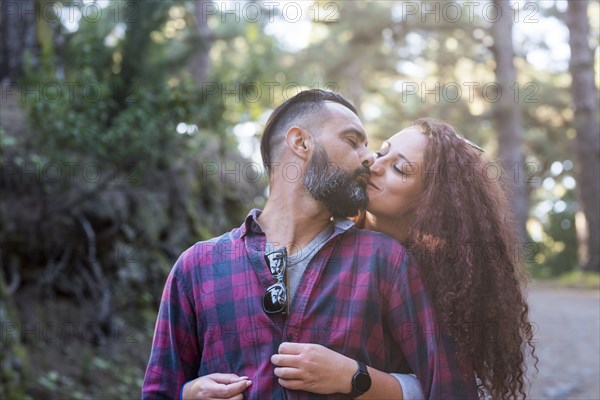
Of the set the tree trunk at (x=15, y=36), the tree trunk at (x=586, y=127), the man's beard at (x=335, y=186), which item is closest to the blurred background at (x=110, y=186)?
the tree trunk at (x=15, y=36)

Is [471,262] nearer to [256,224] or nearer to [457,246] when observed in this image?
[457,246]

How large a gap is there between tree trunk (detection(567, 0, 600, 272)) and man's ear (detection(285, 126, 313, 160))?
14692 mm

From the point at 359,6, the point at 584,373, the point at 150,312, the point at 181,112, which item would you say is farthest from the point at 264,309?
the point at 359,6

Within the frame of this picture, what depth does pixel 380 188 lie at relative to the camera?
2564 millimetres

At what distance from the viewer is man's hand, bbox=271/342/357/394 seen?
7.22 feet

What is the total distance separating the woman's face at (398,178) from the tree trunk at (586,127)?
48.0 ft

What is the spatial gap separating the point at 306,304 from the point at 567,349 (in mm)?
6400

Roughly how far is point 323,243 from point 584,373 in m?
5.29

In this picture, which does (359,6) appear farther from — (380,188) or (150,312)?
(380,188)

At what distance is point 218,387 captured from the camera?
226 cm

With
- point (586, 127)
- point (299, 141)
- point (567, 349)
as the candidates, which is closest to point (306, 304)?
point (299, 141)

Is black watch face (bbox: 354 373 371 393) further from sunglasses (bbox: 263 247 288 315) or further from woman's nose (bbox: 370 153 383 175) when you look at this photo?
woman's nose (bbox: 370 153 383 175)

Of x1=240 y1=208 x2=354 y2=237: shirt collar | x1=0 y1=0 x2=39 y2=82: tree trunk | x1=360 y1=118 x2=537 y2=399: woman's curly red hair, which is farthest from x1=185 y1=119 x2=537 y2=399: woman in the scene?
x1=0 y1=0 x2=39 y2=82: tree trunk

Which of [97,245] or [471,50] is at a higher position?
[471,50]
